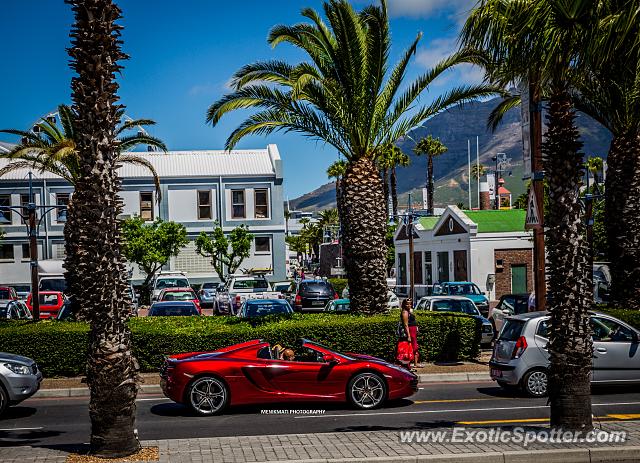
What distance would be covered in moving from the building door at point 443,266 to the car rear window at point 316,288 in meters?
16.8

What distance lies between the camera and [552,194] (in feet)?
33.0

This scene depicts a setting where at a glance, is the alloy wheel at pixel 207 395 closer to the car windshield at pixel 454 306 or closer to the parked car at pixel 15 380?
the parked car at pixel 15 380

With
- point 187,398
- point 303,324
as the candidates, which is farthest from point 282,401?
point 303,324

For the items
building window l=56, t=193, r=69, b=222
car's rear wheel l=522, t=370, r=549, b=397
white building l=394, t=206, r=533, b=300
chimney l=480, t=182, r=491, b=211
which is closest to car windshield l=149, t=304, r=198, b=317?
car's rear wheel l=522, t=370, r=549, b=397

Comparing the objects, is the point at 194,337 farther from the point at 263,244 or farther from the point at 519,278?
the point at 263,244

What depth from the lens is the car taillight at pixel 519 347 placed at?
46.9 ft

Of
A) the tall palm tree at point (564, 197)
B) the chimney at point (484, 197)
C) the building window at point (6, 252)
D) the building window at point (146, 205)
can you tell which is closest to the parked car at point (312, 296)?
the building window at point (146, 205)

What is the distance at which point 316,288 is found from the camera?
36469 millimetres

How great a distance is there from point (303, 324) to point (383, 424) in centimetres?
632

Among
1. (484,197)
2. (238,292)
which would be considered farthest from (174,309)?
(484,197)

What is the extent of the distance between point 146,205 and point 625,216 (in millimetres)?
39515

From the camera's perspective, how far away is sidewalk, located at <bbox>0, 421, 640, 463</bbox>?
8.90m

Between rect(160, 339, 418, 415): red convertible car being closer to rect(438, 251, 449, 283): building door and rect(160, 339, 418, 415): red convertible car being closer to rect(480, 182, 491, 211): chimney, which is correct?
rect(438, 251, 449, 283): building door

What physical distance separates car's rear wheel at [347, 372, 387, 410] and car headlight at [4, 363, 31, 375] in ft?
18.9
